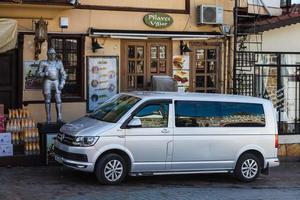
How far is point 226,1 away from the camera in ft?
56.4

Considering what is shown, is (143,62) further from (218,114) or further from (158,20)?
(218,114)

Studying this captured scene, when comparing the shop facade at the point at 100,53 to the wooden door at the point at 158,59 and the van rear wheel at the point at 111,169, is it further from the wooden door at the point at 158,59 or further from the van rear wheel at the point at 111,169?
the van rear wheel at the point at 111,169

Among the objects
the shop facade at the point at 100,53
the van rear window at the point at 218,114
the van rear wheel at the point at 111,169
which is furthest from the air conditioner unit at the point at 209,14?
the van rear wheel at the point at 111,169

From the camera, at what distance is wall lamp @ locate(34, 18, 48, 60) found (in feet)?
47.6

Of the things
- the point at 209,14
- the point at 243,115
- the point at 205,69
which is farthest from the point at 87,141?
the point at 209,14

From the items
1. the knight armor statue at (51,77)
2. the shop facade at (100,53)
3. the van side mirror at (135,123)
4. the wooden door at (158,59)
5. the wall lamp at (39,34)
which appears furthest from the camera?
the wooden door at (158,59)

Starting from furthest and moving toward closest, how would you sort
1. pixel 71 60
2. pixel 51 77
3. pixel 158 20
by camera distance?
pixel 158 20 → pixel 71 60 → pixel 51 77

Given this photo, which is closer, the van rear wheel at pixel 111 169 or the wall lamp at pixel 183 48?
the van rear wheel at pixel 111 169

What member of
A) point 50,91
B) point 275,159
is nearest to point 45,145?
point 50,91

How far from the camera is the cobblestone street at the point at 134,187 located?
415 inches

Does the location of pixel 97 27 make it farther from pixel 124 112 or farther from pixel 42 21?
pixel 124 112

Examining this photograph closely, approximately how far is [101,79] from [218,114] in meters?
4.52

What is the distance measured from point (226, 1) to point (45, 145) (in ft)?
23.5

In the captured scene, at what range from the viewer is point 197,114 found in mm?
12125
